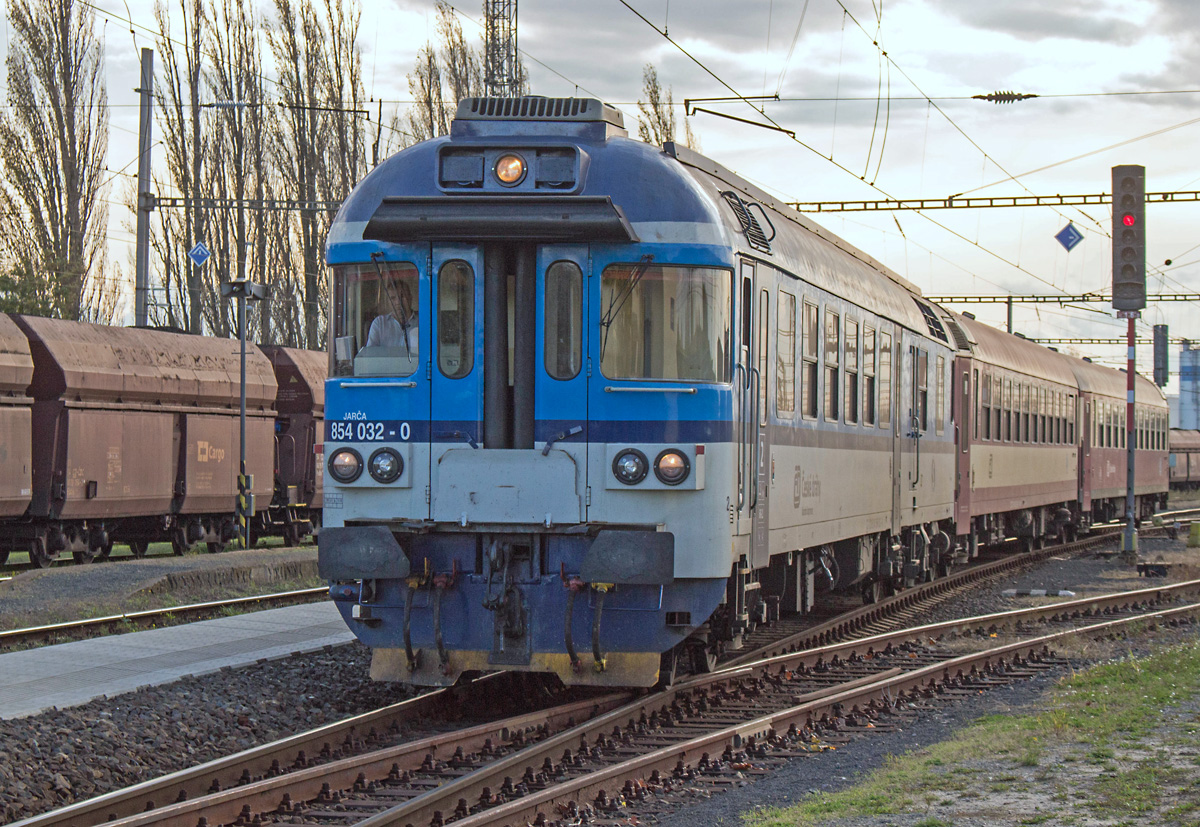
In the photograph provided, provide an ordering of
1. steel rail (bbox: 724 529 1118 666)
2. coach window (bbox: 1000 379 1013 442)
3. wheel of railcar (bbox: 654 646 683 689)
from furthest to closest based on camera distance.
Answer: coach window (bbox: 1000 379 1013 442) < steel rail (bbox: 724 529 1118 666) < wheel of railcar (bbox: 654 646 683 689)

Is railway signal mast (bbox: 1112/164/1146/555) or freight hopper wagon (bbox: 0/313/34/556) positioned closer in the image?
freight hopper wagon (bbox: 0/313/34/556)

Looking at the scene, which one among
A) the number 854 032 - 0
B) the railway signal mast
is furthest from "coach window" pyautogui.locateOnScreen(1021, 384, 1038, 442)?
the number 854 032 - 0

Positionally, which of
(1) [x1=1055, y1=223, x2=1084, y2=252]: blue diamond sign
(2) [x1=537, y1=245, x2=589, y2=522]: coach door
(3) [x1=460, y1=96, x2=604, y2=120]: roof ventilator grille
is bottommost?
(2) [x1=537, y1=245, x2=589, y2=522]: coach door

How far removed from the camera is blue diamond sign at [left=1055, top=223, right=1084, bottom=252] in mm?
38684

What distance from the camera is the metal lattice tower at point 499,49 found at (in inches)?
1688

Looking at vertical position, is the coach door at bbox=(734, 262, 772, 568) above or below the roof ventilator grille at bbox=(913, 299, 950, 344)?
below

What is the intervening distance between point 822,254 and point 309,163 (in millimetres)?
32899

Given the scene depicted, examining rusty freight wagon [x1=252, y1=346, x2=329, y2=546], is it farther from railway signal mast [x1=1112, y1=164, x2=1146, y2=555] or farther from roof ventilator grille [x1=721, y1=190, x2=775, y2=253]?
roof ventilator grille [x1=721, y1=190, x2=775, y2=253]

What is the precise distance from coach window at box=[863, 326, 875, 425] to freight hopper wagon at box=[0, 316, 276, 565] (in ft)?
38.2

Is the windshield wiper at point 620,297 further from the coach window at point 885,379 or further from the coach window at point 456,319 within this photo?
the coach window at point 885,379

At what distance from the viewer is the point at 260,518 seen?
26.5 meters

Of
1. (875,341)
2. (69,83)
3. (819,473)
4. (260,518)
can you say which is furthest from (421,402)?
(69,83)

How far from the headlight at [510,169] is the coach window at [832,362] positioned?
3.78 metres

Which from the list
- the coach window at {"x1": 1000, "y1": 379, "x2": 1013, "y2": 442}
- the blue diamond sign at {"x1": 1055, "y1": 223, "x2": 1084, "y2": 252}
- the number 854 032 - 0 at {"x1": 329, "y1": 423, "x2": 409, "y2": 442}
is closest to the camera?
the number 854 032 - 0 at {"x1": 329, "y1": 423, "x2": 409, "y2": 442}
